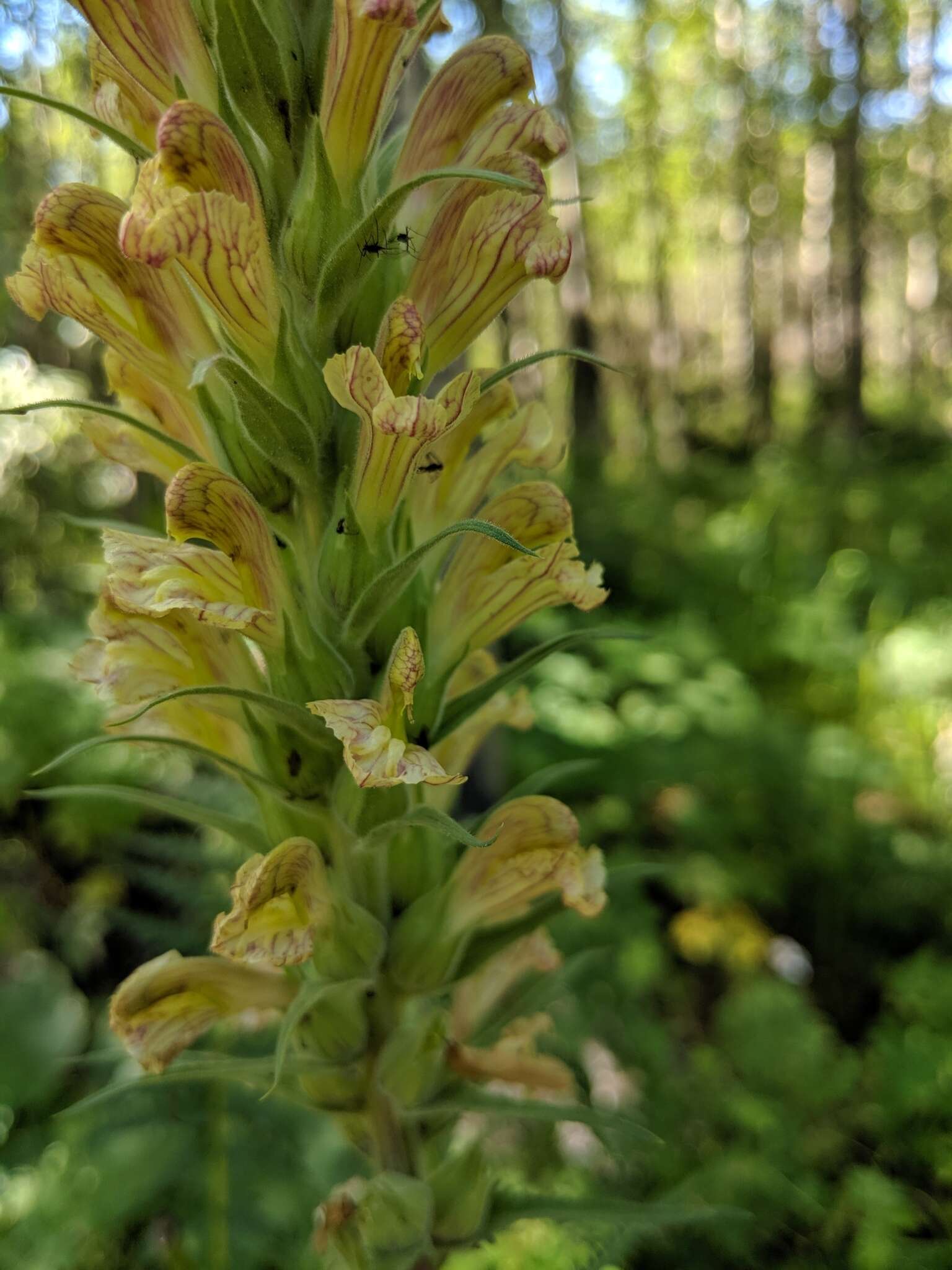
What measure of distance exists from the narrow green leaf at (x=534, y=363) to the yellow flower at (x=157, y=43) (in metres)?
0.31

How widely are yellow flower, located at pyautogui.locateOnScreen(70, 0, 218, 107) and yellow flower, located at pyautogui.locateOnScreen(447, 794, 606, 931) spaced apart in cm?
65

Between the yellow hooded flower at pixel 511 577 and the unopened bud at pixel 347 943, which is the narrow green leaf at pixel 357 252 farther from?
the unopened bud at pixel 347 943

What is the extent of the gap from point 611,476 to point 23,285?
9247 mm

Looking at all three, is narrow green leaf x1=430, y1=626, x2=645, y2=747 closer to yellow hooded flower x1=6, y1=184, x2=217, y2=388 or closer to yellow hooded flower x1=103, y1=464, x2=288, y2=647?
yellow hooded flower x1=103, y1=464, x2=288, y2=647

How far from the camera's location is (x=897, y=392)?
1973cm

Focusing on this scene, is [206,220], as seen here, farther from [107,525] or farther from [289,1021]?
[289,1021]

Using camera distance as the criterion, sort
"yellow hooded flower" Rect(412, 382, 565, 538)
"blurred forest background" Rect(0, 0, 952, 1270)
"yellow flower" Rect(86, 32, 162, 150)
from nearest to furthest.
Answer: "yellow flower" Rect(86, 32, 162, 150) < "yellow hooded flower" Rect(412, 382, 565, 538) < "blurred forest background" Rect(0, 0, 952, 1270)

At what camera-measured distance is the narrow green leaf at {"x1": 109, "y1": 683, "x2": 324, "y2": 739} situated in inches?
23.9

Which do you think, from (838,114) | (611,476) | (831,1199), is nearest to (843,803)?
(831,1199)

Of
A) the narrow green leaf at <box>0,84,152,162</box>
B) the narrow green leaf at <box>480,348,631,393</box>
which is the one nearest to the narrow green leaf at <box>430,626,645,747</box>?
the narrow green leaf at <box>480,348,631,393</box>

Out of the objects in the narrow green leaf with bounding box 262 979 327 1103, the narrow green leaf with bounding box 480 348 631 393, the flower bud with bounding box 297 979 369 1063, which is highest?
the narrow green leaf with bounding box 480 348 631 393

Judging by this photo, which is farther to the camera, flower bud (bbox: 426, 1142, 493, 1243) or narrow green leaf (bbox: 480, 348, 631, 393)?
flower bud (bbox: 426, 1142, 493, 1243)

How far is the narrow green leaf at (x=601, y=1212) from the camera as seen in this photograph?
742 millimetres

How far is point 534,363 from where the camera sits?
0.71 m
